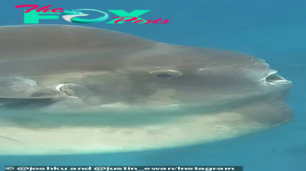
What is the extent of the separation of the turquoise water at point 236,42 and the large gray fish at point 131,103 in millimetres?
43

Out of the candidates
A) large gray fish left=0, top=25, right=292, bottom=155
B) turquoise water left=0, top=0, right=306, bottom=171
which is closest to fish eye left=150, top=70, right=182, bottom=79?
large gray fish left=0, top=25, right=292, bottom=155

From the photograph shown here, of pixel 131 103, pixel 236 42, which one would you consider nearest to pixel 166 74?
pixel 131 103

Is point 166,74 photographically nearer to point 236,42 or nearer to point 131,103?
point 131,103

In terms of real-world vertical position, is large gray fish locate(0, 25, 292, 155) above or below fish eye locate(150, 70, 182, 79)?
below

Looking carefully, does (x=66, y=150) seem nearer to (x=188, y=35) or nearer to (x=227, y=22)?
(x=188, y=35)

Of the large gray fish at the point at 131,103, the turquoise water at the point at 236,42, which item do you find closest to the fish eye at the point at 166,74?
the large gray fish at the point at 131,103

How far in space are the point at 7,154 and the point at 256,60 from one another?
1.14m

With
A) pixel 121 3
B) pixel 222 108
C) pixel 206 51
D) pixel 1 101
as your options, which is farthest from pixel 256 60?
pixel 1 101

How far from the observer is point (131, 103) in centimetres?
205

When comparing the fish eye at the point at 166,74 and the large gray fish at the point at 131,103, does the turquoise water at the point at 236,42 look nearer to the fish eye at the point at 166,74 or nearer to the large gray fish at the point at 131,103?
the large gray fish at the point at 131,103

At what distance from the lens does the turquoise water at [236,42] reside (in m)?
2.03

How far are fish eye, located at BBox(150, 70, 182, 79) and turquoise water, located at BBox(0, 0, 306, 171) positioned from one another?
0.34 m

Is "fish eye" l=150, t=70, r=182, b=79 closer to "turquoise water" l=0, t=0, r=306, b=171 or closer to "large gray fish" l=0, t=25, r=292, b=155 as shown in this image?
"large gray fish" l=0, t=25, r=292, b=155

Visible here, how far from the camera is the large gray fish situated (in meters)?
2.01
